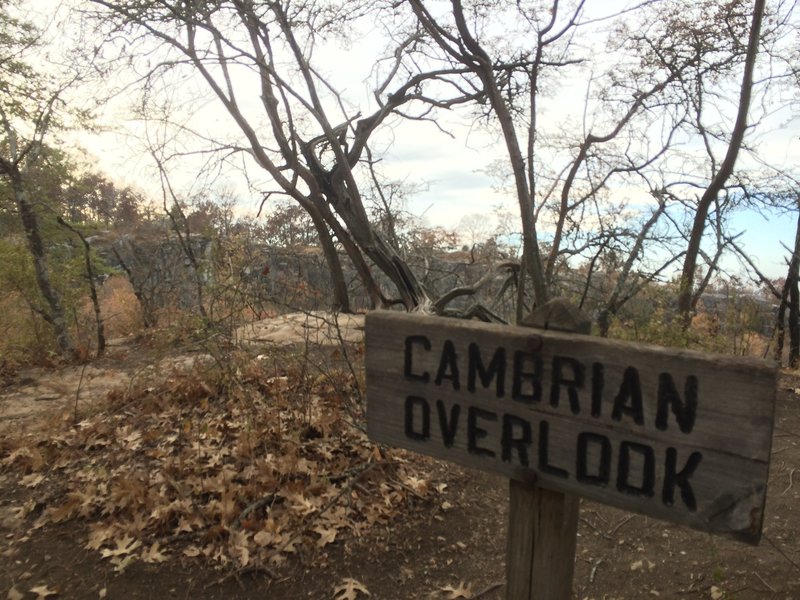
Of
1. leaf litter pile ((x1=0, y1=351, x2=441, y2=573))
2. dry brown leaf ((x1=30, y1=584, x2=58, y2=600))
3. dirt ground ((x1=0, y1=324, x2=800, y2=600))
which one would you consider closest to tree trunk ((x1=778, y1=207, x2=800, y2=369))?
dirt ground ((x1=0, y1=324, x2=800, y2=600))

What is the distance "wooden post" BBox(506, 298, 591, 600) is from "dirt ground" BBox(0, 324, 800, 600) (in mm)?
1734

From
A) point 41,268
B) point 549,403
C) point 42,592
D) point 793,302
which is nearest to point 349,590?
point 42,592

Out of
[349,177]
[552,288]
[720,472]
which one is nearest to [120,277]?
[349,177]

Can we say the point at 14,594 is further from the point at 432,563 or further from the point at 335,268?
the point at 335,268

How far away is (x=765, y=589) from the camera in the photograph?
3082 millimetres

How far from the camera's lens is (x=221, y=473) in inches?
161

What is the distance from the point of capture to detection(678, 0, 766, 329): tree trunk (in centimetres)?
793

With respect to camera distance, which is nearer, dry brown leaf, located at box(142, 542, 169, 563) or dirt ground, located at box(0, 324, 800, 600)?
dirt ground, located at box(0, 324, 800, 600)

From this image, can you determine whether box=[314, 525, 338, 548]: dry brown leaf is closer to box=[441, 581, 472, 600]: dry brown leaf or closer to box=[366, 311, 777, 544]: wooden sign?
box=[441, 581, 472, 600]: dry brown leaf

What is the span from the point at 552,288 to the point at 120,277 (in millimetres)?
16565

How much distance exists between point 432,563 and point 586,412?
8.41 feet

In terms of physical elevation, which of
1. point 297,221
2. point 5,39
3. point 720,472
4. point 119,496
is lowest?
point 119,496

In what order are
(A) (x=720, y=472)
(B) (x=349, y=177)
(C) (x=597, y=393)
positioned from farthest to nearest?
(B) (x=349, y=177), (C) (x=597, y=393), (A) (x=720, y=472)

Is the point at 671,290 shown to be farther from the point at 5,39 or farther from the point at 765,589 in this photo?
the point at 5,39
